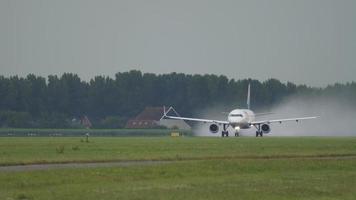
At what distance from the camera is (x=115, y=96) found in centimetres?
18825

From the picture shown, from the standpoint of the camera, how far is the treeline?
167 meters

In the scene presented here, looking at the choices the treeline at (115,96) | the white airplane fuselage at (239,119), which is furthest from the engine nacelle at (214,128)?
the treeline at (115,96)

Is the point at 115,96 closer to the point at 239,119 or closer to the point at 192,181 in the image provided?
the point at 239,119

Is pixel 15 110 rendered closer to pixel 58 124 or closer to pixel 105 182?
pixel 58 124

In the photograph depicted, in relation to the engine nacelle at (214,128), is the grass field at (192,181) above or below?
below

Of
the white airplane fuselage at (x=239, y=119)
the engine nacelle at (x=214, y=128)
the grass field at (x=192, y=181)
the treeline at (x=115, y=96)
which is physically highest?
the treeline at (x=115, y=96)

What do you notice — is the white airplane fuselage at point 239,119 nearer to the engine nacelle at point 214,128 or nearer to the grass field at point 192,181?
the engine nacelle at point 214,128

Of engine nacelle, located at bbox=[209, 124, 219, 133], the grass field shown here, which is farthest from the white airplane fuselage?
the grass field

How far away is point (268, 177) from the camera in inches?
1188

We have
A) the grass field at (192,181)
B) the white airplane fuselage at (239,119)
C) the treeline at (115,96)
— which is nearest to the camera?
the grass field at (192,181)

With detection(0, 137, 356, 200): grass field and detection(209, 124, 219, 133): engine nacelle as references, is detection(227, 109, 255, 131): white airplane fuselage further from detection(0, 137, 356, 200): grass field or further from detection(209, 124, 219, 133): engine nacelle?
detection(0, 137, 356, 200): grass field

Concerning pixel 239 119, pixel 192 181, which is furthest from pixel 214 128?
pixel 192 181

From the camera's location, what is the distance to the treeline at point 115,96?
549 ft

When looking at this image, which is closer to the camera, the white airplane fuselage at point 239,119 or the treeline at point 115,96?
the white airplane fuselage at point 239,119
